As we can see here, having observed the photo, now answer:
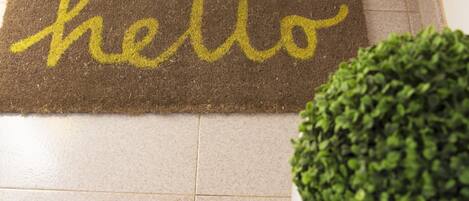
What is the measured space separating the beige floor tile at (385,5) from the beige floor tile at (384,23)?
0.06 feet

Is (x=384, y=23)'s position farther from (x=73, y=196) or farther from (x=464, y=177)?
(x=73, y=196)

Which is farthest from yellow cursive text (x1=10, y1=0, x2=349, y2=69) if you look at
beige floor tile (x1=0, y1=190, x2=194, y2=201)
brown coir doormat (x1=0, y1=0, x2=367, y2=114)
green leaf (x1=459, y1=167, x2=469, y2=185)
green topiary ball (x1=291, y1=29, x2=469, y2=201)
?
green leaf (x1=459, y1=167, x2=469, y2=185)

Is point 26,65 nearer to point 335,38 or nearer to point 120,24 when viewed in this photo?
point 120,24

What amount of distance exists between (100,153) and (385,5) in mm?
1153

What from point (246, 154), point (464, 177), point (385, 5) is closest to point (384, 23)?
point (385, 5)

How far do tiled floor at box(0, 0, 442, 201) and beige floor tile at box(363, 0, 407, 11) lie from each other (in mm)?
556

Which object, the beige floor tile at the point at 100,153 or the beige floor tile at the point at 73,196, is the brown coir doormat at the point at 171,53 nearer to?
the beige floor tile at the point at 100,153

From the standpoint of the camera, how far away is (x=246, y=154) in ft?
4.19

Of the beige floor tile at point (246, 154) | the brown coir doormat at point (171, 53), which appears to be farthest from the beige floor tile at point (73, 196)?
the brown coir doormat at point (171, 53)

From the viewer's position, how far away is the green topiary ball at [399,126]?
53 centimetres

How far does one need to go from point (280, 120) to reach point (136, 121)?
0.48m

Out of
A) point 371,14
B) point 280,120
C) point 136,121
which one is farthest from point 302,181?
point 371,14

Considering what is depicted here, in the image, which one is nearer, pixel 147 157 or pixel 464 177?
pixel 464 177

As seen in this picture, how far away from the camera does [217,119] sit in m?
1.33
